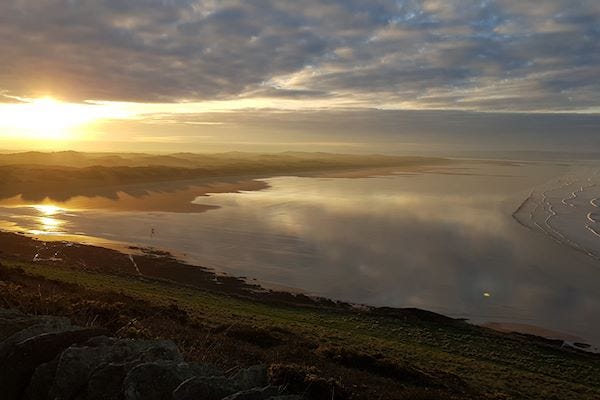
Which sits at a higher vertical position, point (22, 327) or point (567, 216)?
point (22, 327)

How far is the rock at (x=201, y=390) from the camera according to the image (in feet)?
17.0

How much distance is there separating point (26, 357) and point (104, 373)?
123cm

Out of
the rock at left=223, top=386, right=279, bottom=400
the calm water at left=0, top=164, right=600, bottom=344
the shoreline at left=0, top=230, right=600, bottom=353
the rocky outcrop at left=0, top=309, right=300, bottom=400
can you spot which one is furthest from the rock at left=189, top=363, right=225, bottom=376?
the calm water at left=0, top=164, right=600, bottom=344

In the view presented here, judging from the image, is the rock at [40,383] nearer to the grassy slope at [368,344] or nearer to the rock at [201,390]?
the rock at [201,390]

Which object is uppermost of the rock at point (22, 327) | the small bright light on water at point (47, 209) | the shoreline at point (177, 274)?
the rock at point (22, 327)

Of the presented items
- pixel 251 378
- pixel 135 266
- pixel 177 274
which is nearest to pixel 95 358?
pixel 251 378

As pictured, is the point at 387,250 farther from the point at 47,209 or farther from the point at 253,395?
the point at 47,209

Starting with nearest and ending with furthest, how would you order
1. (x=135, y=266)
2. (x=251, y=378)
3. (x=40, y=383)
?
(x=40, y=383)
(x=251, y=378)
(x=135, y=266)

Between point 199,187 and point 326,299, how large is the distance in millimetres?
66117

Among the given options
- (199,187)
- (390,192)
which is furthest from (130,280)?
(199,187)

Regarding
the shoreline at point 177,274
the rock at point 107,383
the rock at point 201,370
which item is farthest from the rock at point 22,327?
the shoreline at point 177,274

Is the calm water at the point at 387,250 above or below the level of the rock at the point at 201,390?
below

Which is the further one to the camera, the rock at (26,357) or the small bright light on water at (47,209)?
the small bright light on water at (47,209)

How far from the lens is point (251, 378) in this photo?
6.31 m
